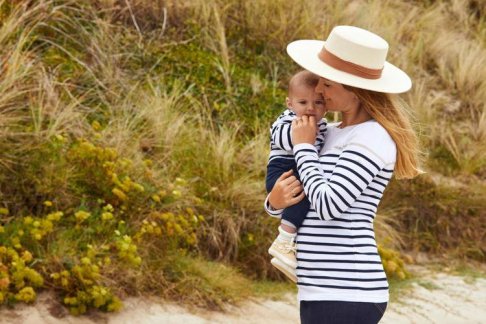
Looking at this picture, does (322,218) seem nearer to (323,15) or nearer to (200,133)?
(200,133)

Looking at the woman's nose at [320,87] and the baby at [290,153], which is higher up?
the woman's nose at [320,87]

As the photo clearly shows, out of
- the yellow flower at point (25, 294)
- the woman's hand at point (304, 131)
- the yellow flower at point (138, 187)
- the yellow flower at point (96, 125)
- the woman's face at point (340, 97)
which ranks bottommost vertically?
the yellow flower at point (25, 294)

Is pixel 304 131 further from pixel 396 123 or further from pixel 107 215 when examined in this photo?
pixel 107 215

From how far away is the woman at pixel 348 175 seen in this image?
3.07 metres

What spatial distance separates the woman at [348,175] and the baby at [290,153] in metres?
0.04

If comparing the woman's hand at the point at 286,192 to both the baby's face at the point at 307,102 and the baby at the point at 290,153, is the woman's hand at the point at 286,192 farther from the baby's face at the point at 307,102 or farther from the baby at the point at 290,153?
the baby's face at the point at 307,102

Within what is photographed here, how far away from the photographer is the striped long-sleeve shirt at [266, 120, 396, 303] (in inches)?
120

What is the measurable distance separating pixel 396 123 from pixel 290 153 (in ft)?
1.36

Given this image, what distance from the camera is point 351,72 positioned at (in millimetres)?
3256

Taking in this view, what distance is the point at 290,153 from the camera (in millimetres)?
3408

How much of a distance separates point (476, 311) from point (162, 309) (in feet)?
8.32

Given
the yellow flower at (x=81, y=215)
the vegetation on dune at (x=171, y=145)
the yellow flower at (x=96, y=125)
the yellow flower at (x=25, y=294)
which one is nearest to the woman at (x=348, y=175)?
the vegetation on dune at (x=171, y=145)

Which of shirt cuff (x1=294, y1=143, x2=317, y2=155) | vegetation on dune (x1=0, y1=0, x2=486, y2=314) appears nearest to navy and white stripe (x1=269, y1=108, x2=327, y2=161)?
shirt cuff (x1=294, y1=143, x2=317, y2=155)

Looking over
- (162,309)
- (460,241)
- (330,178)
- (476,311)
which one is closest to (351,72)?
(330,178)
